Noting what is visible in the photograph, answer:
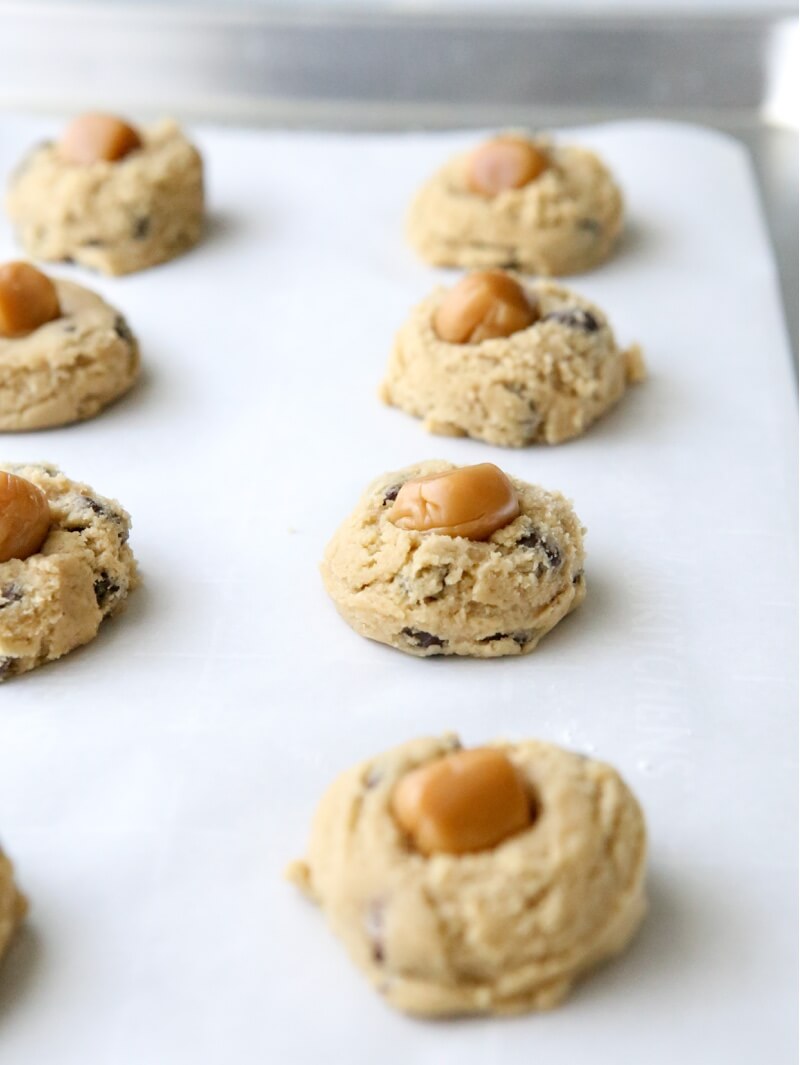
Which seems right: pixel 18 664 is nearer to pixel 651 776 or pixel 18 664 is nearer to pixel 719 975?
pixel 651 776

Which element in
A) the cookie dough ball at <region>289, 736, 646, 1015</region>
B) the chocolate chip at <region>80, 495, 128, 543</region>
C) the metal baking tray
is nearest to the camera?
the cookie dough ball at <region>289, 736, 646, 1015</region>

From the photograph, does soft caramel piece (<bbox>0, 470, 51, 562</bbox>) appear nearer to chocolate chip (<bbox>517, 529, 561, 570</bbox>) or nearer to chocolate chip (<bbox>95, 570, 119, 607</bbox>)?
chocolate chip (<bbox>95, 570, 119, 607</bbox>)

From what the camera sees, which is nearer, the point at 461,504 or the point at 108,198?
the point at 461,504

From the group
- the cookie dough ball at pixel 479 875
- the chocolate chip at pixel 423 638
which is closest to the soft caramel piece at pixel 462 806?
the cookie dough ball at pixel 479 875

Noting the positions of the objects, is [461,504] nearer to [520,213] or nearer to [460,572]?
[460,572]

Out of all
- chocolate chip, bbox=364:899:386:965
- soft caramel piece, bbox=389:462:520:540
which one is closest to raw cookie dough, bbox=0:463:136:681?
soft caramel piece, bbox=389:462:520:540

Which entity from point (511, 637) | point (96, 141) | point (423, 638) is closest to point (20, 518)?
point (423, 638)

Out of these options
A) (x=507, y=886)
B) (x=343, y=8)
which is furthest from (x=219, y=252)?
(x=507, y=886)

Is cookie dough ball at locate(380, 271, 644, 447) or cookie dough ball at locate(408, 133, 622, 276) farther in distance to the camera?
cookie dough ball at locate(408, 133, 622, 276)
